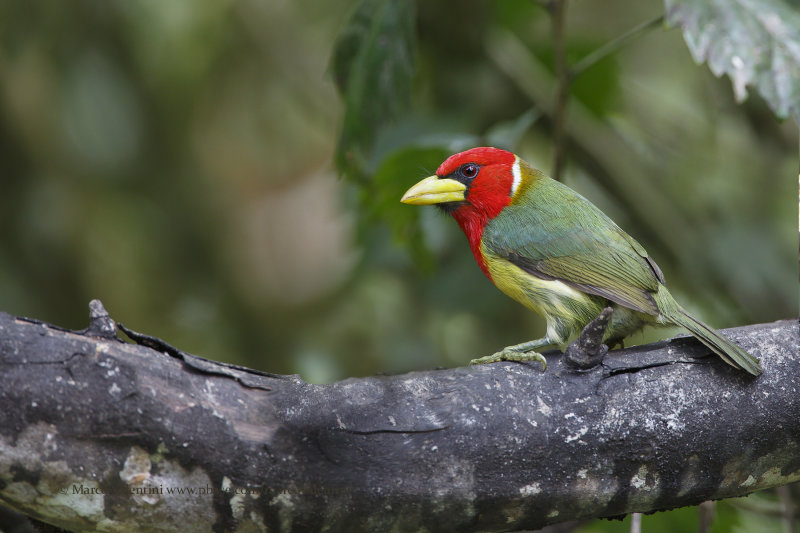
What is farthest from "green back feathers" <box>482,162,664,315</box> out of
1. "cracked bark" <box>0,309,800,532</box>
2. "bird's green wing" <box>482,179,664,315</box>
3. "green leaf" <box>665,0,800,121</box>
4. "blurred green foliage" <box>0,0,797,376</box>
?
"blurred green foliage" <box>0,0,797,376</box>

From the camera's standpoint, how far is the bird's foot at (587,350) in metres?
1.84

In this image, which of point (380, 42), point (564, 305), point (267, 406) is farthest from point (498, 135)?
point (267, 406)

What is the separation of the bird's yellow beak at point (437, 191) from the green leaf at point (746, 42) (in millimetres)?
724

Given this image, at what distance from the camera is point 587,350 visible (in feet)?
6.14

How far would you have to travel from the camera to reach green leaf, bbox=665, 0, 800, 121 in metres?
2.28

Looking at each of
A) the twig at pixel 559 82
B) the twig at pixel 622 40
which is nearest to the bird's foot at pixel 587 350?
the twig at pixel 559 82

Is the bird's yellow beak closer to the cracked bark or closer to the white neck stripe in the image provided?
the white neck stripe

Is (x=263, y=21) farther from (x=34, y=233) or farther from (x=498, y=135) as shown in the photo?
(x=498, y=135)

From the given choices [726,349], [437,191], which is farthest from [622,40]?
[726,349]

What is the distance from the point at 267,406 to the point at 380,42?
1493 mm

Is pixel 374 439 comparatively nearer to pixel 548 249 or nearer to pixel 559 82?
pixel 548 249

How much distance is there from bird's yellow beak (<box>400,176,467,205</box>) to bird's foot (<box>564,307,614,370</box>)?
0.59 metres

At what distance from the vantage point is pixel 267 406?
5.65 feet

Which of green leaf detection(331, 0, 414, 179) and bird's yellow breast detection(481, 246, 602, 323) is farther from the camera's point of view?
green leaf detection(331, 0, 414, 179)
